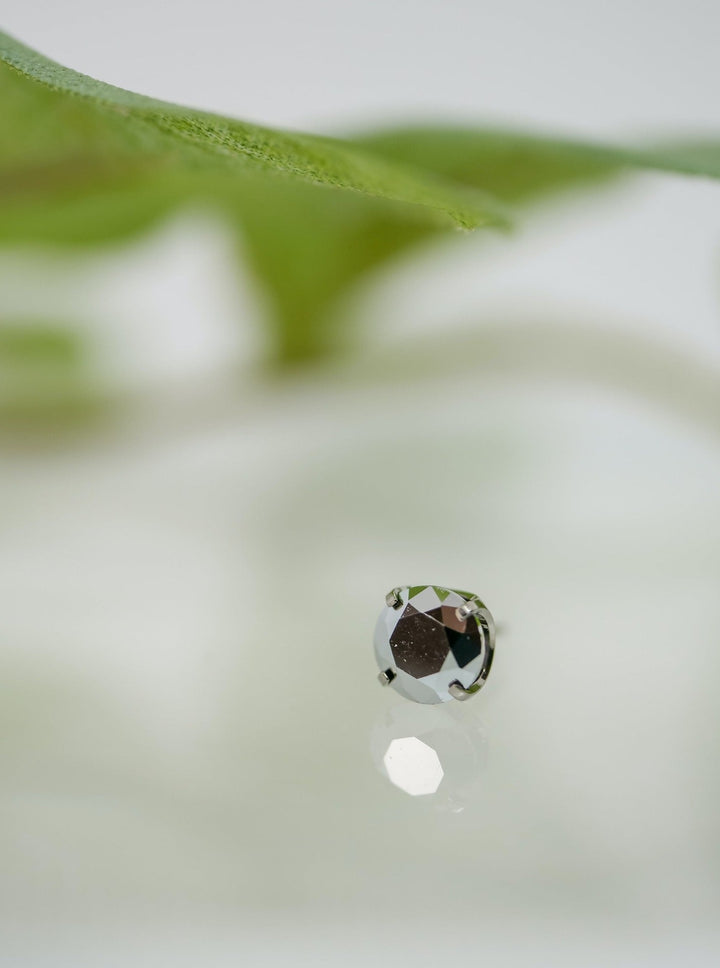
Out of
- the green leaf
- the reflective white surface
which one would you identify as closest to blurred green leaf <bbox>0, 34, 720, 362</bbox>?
the green leaf

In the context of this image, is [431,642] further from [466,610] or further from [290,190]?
[290,190]

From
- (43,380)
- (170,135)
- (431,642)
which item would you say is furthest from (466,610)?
(43,380)

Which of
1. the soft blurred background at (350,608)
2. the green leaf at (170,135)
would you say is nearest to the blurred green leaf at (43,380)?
the soft blurred background at (350,608)

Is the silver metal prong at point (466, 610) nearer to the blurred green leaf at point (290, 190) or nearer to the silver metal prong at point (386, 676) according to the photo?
the silver metal prong at point (386, 676)

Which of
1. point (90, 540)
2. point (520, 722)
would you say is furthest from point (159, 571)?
point (520, 722)

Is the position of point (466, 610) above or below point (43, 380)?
below

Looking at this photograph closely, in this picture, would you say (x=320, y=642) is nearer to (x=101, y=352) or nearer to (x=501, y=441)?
(x=501, y=441)
